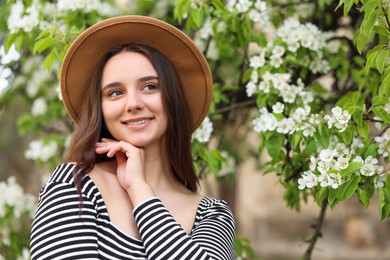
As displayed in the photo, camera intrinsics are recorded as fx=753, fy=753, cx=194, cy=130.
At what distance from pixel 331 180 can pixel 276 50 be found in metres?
1.00

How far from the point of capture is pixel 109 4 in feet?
13.5

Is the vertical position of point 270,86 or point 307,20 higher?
point 307,20

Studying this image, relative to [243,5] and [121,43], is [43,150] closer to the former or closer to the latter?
[243,5]

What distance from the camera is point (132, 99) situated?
7.14ft

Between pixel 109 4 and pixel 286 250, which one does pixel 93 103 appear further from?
pixel 286 250

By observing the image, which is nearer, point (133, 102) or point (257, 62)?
point (133, 102)

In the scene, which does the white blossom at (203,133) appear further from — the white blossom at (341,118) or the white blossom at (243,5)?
the white blossom at (341,118)

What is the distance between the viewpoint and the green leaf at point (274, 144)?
300 cm

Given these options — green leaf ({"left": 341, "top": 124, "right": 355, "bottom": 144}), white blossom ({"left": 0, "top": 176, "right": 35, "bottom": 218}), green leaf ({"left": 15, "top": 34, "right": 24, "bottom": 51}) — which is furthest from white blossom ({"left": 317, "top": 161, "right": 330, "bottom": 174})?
white blossom ({"left": 0, "top": 176, "right": 35, "bottom": 218})

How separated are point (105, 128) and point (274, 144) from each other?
36.0 inches

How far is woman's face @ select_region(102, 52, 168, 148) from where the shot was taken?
7.22ft

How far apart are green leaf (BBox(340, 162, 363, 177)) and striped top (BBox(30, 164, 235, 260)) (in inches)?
22.7

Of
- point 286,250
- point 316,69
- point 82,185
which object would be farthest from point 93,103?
point 286,250

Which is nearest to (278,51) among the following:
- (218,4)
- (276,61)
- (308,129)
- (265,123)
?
(276,61)
